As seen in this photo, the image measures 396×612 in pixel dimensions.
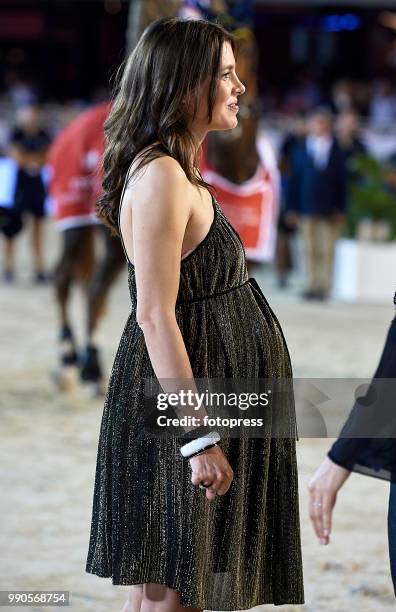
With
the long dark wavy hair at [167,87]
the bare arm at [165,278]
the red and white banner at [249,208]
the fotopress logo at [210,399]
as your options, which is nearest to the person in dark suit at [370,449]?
the fotopress logo at [210,399]

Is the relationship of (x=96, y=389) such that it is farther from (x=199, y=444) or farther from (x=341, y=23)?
(x=341, y=23)

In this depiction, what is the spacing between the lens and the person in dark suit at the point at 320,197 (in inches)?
381

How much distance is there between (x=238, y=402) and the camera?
2.03m

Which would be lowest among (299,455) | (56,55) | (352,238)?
(56,55)

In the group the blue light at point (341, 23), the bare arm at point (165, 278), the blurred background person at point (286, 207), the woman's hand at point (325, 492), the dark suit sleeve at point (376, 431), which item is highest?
the bare arm at point (165, 278)

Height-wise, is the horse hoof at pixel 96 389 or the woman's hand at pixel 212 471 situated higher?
the woman's hand at pixel 212 471

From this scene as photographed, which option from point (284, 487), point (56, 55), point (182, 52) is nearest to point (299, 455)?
point (284, 487)

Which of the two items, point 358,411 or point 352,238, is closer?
point 358,411

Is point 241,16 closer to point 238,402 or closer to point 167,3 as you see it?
point 167,3

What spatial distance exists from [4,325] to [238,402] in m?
5.82

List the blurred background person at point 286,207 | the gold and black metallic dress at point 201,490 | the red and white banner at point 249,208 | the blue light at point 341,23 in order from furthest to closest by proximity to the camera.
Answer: the blue light at point 341,23, the blurred background person at point 286,207, the red and white banner at point 249,208, the gold and black metallic dress at point 201,490

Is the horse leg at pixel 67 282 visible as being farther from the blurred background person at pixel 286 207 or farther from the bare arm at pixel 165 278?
the blurred background person at pixel 286 207

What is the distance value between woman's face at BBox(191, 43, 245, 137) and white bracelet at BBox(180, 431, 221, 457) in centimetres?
57

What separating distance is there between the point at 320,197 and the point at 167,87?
7.86m
